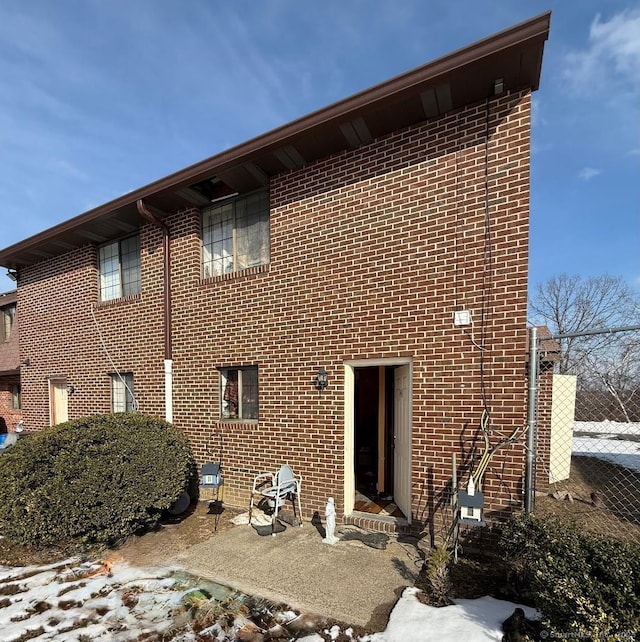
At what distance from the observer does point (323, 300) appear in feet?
17.7

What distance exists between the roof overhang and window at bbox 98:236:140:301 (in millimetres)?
533

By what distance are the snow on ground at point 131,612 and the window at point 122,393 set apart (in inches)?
145

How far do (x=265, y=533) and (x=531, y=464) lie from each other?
3371 mm

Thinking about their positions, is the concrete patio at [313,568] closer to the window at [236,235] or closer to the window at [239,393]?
the window at [239,393]

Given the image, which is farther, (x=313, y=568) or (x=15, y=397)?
(x=15, y=397)

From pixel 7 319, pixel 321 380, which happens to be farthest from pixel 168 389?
pixel 7 319

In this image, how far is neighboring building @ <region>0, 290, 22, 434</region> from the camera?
1166cm

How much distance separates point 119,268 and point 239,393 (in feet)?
13.9

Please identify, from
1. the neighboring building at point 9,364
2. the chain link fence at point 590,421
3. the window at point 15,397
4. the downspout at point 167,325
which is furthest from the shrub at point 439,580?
the window at point 15,397

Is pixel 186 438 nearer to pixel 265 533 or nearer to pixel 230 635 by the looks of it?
pixel 265 533

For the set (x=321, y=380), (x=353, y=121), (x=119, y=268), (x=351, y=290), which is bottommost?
(x=321, y=380)

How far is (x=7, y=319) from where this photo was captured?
12.3 meters

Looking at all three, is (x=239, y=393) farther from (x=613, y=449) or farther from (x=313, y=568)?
(x=613, y=449)

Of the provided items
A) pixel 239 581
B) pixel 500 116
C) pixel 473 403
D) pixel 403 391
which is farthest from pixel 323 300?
pixel 239 581
